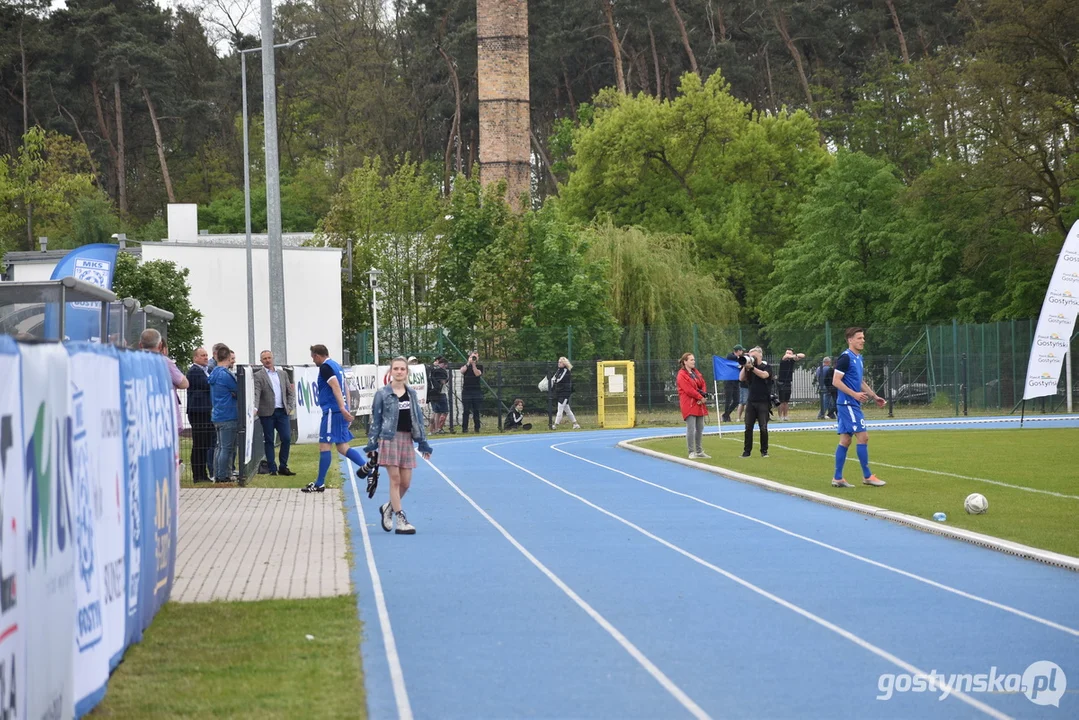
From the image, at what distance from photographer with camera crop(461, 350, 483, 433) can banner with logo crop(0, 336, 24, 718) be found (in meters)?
30.9

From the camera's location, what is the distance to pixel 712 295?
5034 centimetres

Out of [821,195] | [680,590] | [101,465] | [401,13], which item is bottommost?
[680,590]

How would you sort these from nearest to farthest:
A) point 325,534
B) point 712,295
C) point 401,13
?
1. point 325,534
2. point 712,295
3. point 401,13

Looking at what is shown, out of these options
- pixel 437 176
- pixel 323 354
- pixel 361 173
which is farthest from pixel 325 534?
pixel 437 176

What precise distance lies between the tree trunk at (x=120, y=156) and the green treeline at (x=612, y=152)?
0.17 metres

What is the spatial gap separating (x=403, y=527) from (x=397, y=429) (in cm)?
101

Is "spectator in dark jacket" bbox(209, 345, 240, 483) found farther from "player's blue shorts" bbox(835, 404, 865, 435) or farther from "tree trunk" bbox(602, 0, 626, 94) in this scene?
"tree trunk" bbox(602, 0, 626, 94)

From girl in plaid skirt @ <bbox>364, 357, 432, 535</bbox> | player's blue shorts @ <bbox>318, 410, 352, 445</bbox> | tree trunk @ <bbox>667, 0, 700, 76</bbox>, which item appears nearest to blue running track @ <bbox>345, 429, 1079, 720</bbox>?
girl in plaid skirt @ <bbox>364, 357, 432, 535</bbox>

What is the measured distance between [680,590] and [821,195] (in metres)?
45.6

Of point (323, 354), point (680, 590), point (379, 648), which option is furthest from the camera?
point (323, 354)

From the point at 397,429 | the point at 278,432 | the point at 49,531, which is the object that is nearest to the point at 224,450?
the point at 278,432

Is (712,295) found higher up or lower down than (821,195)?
lower down

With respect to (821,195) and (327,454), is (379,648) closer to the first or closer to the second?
(327,454)

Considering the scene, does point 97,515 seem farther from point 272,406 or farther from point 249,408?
point 272,406
